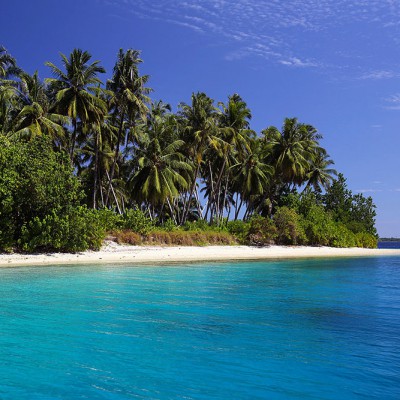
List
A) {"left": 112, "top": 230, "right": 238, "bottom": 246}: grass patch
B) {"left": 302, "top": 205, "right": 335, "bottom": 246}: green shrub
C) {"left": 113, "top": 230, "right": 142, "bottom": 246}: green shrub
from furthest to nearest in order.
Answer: {"left": 302, "top": 205, "right": 335, "bottom": 246}: green shrub
{"left": 112, "top": 230, "right": 238, "bottom": 246}: grass patch
{"left": 113, "top": 230, "right": 142, "bottom": 246}: green shrub

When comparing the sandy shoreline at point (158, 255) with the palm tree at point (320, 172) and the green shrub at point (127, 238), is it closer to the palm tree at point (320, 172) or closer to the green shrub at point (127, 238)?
the green shrub at point (127, 238)

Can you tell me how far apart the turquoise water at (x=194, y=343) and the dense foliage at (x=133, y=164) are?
868 centimetres

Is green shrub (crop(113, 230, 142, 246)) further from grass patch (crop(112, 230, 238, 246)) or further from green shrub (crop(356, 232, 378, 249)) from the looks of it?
green shrub (crop(356, 232, 378, 249))

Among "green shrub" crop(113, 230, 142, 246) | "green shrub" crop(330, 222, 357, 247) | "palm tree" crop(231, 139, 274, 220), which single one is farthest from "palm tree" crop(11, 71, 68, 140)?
"green shrub" crop(330, 222, 357, 247)

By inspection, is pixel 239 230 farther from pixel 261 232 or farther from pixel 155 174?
pixel 155 174

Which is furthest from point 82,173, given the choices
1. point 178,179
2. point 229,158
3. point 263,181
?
point 263,181

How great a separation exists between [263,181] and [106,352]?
1460 inches

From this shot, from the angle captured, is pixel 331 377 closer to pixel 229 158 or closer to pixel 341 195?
pixel 229 158

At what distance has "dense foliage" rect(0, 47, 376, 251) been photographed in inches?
799

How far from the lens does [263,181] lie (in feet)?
137

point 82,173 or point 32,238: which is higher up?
point 82,173

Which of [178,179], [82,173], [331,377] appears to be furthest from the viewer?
[82,173]

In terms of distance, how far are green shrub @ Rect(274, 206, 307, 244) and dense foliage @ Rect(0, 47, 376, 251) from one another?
95 mm

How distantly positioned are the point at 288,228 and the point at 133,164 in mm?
15721
